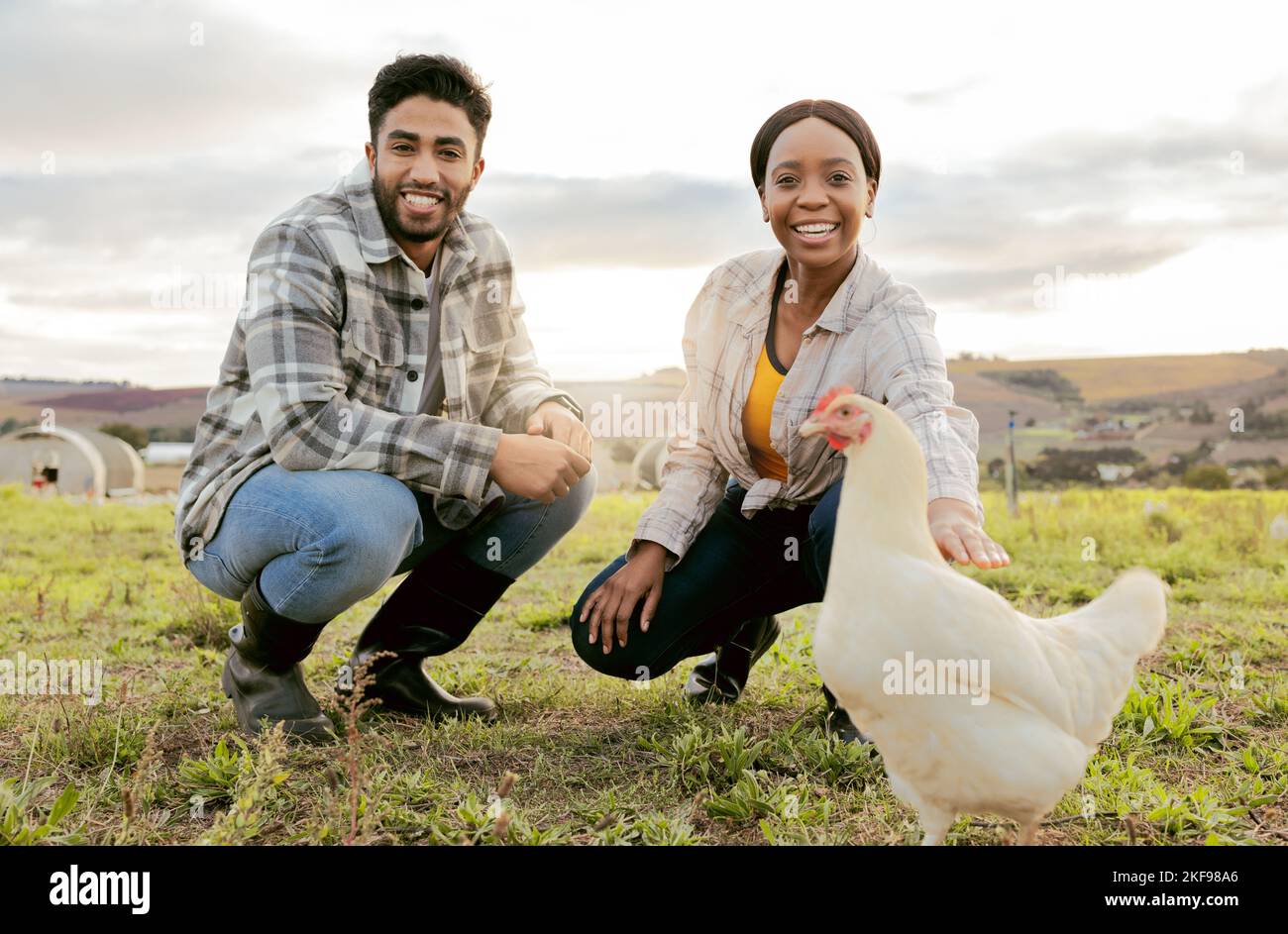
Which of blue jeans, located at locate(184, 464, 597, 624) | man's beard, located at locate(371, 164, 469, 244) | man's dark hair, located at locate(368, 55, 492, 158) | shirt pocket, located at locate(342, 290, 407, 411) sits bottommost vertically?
blue jeans, located at locate(184, 464, 597, 624)

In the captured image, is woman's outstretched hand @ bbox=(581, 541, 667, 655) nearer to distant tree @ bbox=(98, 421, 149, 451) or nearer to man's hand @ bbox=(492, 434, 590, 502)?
man's hand @ bbox=(492, 434, 590, 502)

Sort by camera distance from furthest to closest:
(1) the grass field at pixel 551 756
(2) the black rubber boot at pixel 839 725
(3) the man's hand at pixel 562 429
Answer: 1. (3) the man's hand at pixel 562 429
2. (2) the black rubber boot at pixel 839 725
3. (1) the grass field at pixel 551 756

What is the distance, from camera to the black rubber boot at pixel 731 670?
3.54 meters

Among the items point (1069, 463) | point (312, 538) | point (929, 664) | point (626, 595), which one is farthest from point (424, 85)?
point (1069, 463)

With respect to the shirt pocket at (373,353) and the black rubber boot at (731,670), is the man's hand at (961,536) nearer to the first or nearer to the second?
the black rubber boot at (731,670)

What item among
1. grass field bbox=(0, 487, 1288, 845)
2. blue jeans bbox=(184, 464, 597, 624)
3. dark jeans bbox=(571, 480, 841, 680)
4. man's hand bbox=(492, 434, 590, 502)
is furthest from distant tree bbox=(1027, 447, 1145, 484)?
blue jeans bbox=(184, 464, 597, 624)

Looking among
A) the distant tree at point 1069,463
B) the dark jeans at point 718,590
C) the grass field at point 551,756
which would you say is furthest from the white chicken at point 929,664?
the distant tree at point 1069,463

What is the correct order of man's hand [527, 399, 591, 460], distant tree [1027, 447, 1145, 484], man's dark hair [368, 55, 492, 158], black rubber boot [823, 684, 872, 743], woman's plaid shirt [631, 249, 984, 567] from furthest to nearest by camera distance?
distant tree [1027, 447, 1145, 484] → man's hand [527, 399, 591, 460] → black rubber boot [823, 684, 872, 743] → man's dark hair [368, 55, 492, 158] → woman's plaid shirt [631, 249, 984, 567]

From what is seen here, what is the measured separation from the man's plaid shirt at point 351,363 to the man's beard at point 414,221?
44mm

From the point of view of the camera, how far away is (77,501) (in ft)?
34.3

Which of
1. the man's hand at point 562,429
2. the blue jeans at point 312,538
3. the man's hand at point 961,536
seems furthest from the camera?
the man's hand at point 562,429

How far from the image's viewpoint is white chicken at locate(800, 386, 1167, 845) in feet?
6.63
